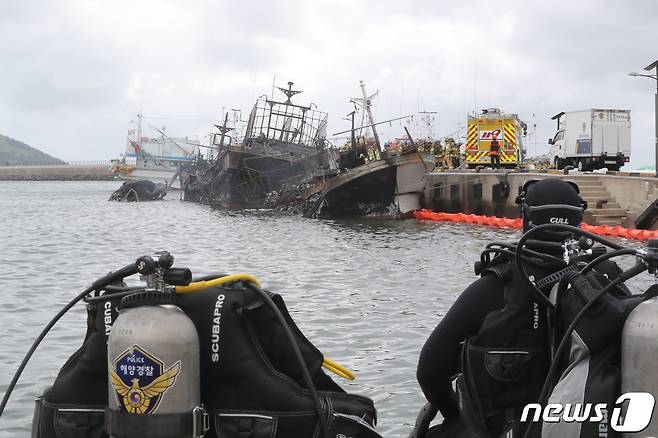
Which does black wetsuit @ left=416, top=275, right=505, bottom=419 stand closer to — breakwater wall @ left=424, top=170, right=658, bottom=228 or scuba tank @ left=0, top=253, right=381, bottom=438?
scuba tank @ left=0, top=253, right=381, bottom=438

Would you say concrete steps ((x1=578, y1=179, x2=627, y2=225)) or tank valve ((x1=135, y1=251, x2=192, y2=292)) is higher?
tank valve ((x1=135, y1=251, x2=192, y2=292))

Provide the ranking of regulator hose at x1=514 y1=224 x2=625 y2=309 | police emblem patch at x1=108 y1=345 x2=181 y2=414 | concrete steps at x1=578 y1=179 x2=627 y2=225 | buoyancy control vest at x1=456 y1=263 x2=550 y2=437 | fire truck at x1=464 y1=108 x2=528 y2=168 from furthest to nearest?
1. fire truck at x1=464 y1=108 x2=528 y2=168
2. concrete steps at x1=578 y1=179 x2=627 y2=225
3. buoyancy control vest at x1=456 y1=263 x2=550 y2=437
4. regulator hose at x1=514 y1=224 x2=625 y2=309
5. police emblem patch at x1=108 y1=345 x2=181 y2=414

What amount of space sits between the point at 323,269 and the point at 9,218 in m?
22.2

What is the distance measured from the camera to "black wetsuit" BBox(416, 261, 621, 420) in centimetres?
282

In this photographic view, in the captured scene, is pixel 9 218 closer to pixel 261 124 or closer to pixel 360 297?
pixel 261 124

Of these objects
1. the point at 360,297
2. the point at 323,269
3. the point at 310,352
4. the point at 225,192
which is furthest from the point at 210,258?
the point at 225,192

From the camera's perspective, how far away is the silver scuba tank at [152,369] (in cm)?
237

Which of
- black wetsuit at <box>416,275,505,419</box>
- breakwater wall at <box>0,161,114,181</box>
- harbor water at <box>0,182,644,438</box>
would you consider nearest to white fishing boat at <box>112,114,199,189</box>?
breakwater wall at <box>0,161,114,181</box>

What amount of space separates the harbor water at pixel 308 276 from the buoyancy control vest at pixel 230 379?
9.28 feet

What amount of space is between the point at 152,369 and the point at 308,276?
10.8 m

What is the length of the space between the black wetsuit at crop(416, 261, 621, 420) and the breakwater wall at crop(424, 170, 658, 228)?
13.1 metres

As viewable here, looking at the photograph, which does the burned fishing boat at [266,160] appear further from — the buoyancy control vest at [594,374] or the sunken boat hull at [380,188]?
the buoyancy control vest at [594,374]

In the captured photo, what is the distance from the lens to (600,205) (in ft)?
69.2

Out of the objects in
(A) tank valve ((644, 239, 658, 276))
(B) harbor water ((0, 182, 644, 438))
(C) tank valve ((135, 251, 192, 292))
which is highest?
(A) tank valve ((644, 239, 658, 276))
